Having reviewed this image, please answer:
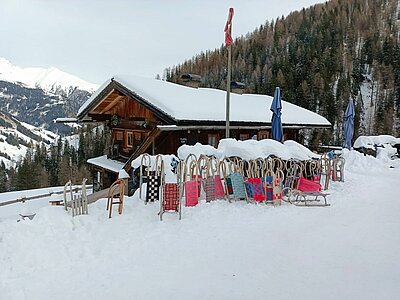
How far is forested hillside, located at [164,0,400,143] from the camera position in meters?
36.2

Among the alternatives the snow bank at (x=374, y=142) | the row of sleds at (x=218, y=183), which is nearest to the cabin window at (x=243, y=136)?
the row of sleds at (x=218, y=183)

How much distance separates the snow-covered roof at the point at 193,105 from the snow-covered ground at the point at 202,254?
4651 millimetres

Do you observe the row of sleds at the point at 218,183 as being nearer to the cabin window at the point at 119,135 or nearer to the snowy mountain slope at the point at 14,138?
the cabin window at the point at 119,135

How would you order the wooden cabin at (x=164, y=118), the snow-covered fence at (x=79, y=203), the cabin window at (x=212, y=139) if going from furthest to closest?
1. the cabin window at (x=212, y=139)
2. the wooden cabin at (x=164, y=118)
3. the snow-covered fence at (x=79, y=203)

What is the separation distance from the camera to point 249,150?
846 centimetres

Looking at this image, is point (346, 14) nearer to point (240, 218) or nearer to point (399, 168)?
point (399, 168)

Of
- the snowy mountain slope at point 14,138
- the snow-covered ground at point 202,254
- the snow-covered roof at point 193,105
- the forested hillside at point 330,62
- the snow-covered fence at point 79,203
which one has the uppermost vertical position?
the forested hillside at point 330,62

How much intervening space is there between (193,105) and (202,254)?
7875mm

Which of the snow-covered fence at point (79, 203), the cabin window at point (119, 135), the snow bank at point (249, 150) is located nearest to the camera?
the snow-covered fence at point (79, 203)

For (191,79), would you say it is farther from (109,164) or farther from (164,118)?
(164,118)

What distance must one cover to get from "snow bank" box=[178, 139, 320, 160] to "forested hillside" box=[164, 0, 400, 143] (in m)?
25.8

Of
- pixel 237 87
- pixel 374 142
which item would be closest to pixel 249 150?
pixel 237 87

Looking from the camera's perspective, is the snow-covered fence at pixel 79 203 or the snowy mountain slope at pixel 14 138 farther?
the snowy mountain slope at pixel 14 138

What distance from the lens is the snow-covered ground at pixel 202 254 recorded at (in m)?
4.05
